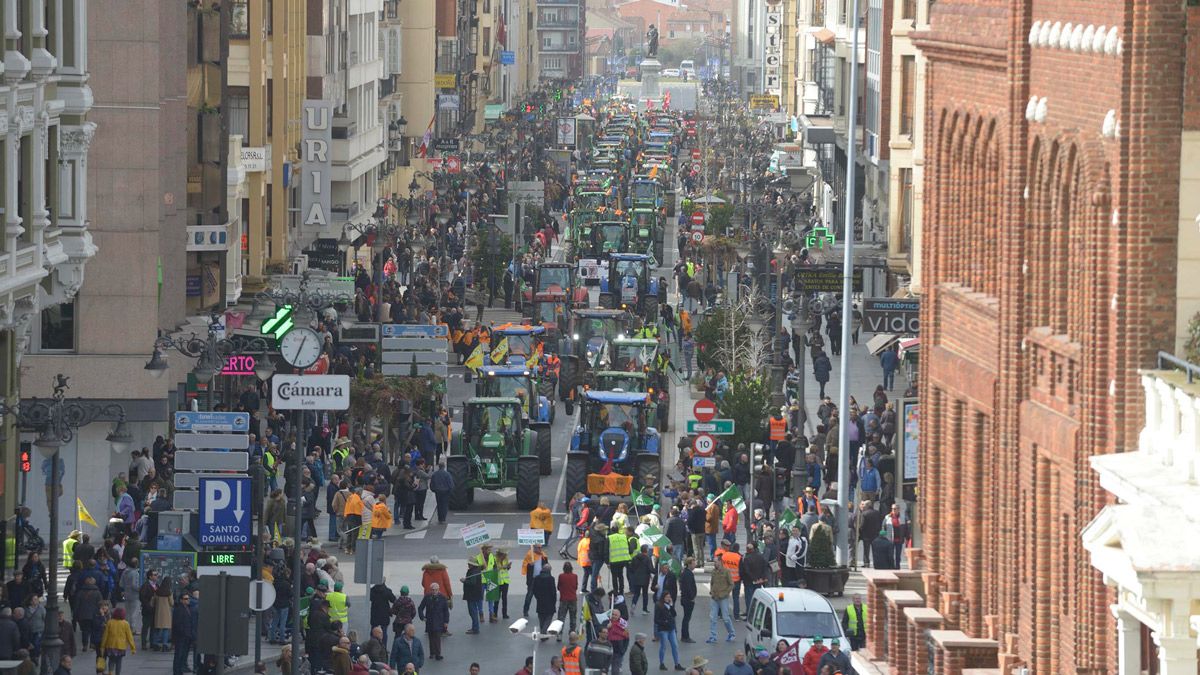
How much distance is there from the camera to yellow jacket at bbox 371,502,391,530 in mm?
45906

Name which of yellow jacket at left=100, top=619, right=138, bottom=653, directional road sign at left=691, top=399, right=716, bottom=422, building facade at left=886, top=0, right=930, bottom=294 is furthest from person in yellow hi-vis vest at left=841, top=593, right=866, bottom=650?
building facade at left=886, top=0, right=930, bottom=294

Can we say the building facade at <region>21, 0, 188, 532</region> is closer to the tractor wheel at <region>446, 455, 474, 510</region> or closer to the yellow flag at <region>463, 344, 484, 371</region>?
the tractor wheel at <region>446, 455, 474, 510</region>

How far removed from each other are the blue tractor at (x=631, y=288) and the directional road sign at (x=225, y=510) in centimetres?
4189

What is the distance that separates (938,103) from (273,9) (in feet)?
158

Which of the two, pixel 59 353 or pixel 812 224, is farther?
pixel 812 224

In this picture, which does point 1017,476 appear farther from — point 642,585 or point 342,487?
point 342,487

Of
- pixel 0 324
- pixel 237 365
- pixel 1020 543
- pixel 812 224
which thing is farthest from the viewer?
pixel 812 224

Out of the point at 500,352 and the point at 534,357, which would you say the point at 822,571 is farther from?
the point at 534,357

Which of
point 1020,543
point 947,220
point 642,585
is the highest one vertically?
point 947,220

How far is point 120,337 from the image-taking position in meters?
51.5

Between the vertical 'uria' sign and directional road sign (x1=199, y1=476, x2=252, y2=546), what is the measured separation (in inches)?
1656

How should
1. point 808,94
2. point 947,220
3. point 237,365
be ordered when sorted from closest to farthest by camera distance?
point 947,220 → point 237,365 → point 808,94

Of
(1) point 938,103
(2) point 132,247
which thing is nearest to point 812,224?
(2) point 132,247

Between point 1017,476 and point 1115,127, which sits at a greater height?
Answer: point 1115,127
